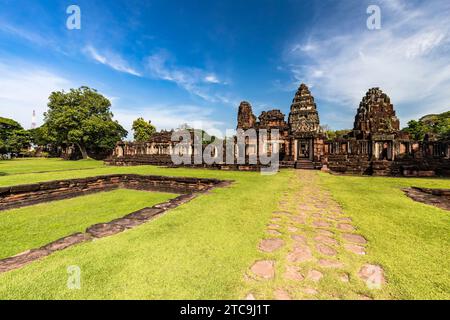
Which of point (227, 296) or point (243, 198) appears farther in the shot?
point (243, 198)

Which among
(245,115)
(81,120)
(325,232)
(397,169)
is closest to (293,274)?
(325,232)

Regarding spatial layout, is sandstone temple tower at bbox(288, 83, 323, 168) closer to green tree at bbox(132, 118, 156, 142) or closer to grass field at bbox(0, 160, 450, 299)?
grass field at bbox(0, 160, 450, 299)

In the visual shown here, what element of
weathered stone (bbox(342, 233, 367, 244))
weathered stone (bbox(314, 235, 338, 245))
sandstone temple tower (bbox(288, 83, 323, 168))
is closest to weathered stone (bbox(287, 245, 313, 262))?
weathered stone (bbox(314, 235, 338, 245))

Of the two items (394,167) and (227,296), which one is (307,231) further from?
(394,167)

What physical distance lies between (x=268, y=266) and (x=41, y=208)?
7.86 m

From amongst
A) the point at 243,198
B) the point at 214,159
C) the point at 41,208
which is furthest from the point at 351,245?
the point at 214,159

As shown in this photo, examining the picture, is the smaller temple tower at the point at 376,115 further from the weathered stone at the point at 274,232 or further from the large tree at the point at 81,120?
the large tree at the point at 81,120

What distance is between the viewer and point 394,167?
37.2 ft

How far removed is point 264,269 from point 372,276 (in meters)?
1.12

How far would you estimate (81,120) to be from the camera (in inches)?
1204

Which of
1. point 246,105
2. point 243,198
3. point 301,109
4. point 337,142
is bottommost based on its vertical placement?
point 243,198

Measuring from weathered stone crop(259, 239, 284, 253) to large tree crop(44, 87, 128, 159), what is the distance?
3471cm

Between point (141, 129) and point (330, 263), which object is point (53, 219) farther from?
point (141, 129)

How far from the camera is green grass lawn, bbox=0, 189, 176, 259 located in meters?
4.00
